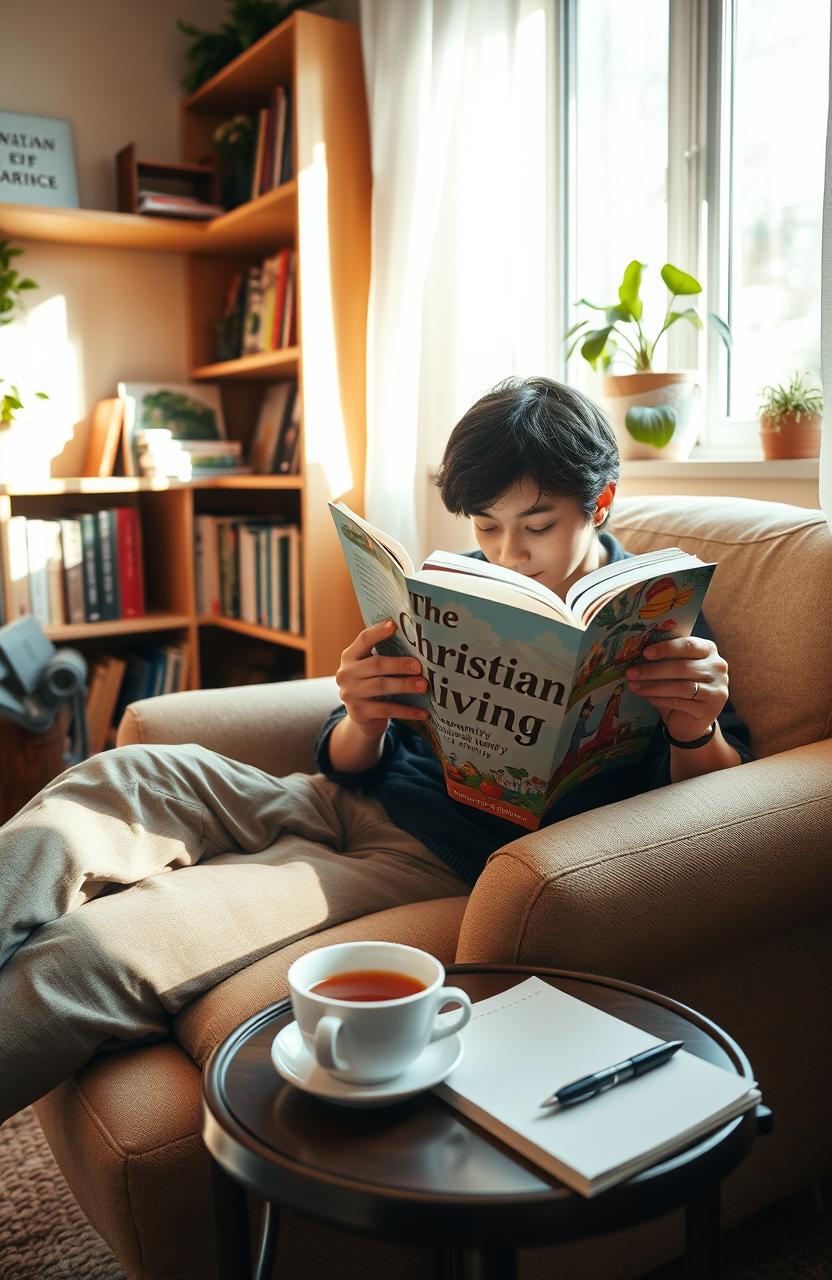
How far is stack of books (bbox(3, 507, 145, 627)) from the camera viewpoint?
98.0 inches

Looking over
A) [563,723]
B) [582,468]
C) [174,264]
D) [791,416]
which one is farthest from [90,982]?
[174,264]

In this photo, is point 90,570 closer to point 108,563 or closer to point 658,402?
point 108,563

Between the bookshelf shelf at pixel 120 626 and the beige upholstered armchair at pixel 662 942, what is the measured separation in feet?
5.05

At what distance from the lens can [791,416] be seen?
165cm

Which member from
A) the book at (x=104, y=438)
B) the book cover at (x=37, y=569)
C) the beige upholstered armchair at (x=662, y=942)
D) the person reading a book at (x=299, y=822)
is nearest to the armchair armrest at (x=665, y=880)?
the beige upholstered armchair at (x=662, y=942)

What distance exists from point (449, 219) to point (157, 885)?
1564mm

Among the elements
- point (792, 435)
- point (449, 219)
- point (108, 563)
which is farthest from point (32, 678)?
point (792, 435)

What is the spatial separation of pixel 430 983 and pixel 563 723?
12.9 inches

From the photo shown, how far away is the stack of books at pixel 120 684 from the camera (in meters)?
2.71

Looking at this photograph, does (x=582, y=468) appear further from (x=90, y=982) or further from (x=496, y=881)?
(x=90, y=982)

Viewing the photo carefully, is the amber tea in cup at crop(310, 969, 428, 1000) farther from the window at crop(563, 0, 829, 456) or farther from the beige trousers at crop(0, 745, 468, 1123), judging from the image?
the window at crop(563, 0, 829, 456)

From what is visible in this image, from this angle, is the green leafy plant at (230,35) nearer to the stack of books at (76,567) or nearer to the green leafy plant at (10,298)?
the green leafy plant at (10,298)

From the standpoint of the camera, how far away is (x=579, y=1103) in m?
0.69

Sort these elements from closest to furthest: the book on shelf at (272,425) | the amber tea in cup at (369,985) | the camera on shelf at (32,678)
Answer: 1. the amber tea in cup at (369,985)
2. the camera on shelf at (32,678)
3. the book on shelf at (272,425)
